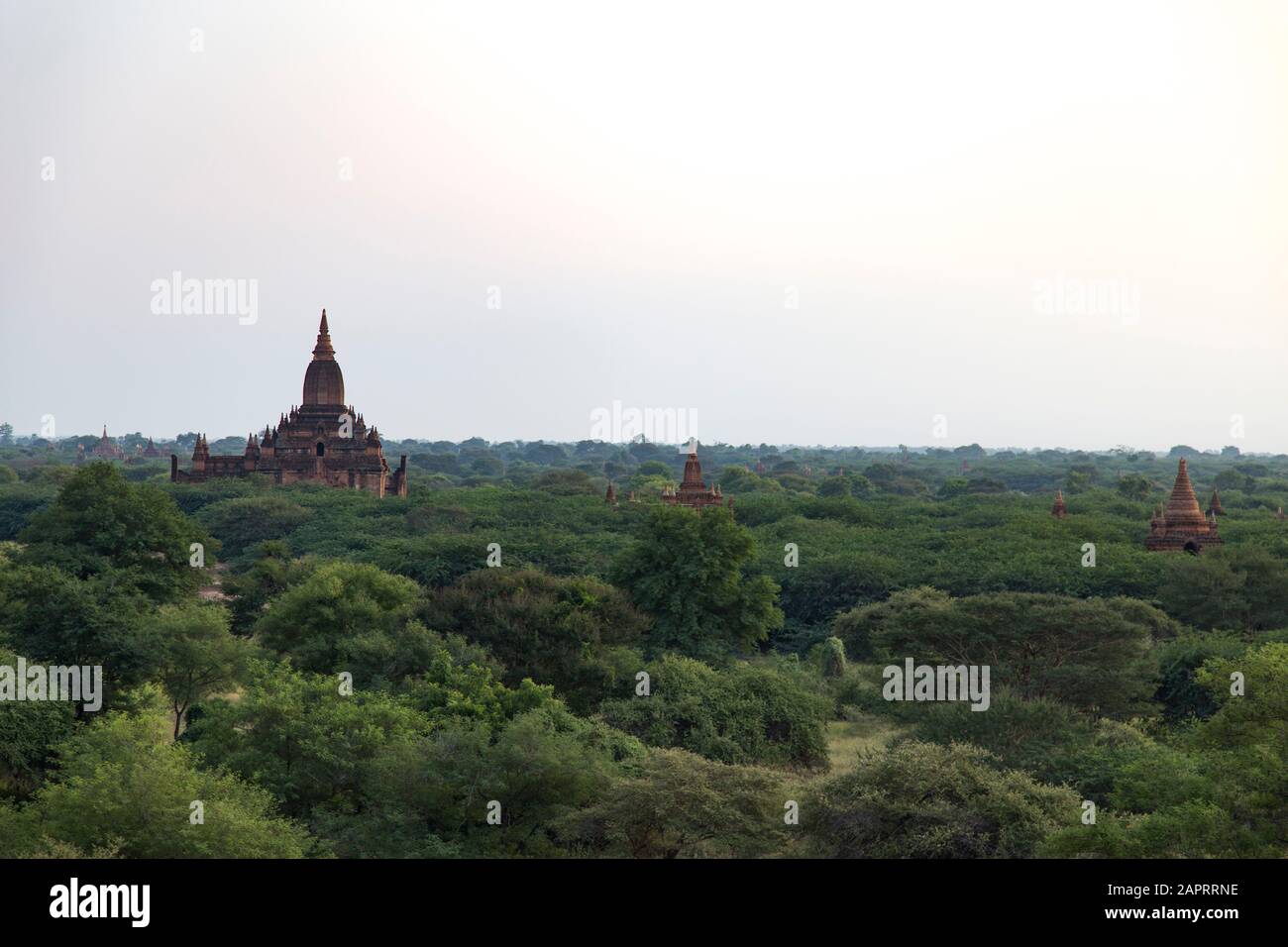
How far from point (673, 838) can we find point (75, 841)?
8.86 m

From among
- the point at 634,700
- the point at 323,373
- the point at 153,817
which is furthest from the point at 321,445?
the point at 153,817

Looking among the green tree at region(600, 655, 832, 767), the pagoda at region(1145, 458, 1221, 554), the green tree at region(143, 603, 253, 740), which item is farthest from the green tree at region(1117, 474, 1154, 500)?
the green tree at region(143, 603, 253, 740)

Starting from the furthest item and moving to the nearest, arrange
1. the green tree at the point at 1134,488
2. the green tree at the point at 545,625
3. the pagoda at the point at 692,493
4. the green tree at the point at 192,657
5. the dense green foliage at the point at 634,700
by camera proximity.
Answer: the green tree at the point at 1134,488 → the pagoda at the point at 692,493 → the green tree at the point at 545,625 → the green tree at the point at 192,657 → the dense green foliage at the point at 634,700

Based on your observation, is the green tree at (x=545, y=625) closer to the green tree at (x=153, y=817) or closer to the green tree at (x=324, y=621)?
the green tree at (x=324, y=621)

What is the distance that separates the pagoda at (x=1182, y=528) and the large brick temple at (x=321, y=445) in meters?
52.8

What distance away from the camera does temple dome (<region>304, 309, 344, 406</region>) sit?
3602 inches

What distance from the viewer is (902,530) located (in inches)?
2800

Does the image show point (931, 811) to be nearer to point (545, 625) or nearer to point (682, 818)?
point (682, 818)

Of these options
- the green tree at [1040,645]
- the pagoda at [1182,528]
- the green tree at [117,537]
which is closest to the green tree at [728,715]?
the green tree at [1040,645]

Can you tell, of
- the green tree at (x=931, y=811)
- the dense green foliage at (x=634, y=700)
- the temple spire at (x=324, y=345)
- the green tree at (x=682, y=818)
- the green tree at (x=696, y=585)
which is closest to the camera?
the green tree at (x=931, y=811)

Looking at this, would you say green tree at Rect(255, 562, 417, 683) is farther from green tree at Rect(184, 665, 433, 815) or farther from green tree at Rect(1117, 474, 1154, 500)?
green tree at Rect(1117, 474, 1154, 500)

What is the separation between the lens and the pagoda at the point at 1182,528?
55.6 m

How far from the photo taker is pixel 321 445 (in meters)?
92.4

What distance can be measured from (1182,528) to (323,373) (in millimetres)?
57437
